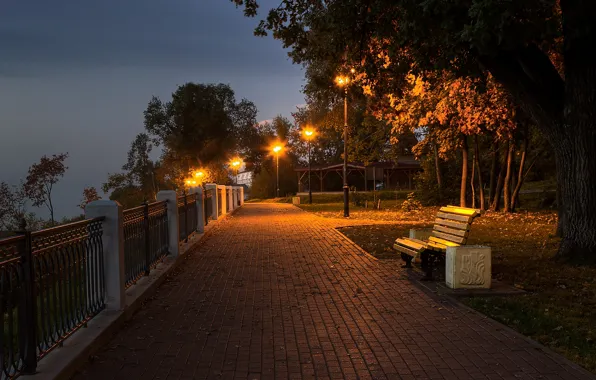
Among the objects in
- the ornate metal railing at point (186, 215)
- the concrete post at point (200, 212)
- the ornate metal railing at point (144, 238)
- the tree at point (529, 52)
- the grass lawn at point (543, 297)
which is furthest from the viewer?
the concrete post at point (200, 212)

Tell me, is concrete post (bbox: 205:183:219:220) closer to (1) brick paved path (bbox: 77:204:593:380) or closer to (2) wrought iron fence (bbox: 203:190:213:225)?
(2) wrought iron fence (bbox: 203:190:213:225)

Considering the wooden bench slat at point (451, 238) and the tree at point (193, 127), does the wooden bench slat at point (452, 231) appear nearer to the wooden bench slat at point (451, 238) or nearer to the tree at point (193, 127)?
the wooden bench slat at point (451, 238)

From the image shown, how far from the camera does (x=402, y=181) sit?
6006cm

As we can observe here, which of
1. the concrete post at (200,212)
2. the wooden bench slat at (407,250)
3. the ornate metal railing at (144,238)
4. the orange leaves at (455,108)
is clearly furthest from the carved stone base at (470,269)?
the orange leaves at (455,108)

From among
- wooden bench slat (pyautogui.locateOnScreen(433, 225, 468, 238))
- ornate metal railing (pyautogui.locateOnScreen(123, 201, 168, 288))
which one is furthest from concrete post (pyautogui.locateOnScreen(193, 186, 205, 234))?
wooden bench slat (pyautogui.locateOnScreen(433, 225, 468, 238))

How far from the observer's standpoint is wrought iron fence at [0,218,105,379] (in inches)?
144

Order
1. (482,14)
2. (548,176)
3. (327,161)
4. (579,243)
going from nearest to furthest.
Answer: (482,14)
(579,243)
(548,176)
(327,161)

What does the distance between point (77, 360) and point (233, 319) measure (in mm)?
2025

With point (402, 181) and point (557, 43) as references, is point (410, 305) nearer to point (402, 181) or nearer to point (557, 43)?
point (557, 43)

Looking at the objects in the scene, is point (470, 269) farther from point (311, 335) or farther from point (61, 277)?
point (61, 277)

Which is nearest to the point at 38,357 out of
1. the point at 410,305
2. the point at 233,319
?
the point at 233,319

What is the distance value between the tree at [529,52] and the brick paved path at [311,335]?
3.56m

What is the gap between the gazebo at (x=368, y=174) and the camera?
5447cm

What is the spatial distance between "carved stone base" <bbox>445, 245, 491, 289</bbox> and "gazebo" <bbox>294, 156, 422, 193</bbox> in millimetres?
42776
